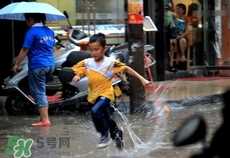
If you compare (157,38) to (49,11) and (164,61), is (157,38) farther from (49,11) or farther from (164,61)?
(49,11)

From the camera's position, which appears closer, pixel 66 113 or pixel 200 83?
pixel 66 113

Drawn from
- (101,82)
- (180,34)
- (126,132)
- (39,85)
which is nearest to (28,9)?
(39,85)

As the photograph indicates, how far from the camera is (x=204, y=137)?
3059 millimetres

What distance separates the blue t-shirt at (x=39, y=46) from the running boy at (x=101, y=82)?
2.24 m

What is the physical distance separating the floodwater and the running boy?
29 centimetres

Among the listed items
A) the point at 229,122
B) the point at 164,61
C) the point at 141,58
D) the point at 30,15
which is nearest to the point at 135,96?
the point at 141,58

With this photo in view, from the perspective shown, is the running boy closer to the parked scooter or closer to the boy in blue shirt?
the boy in blue shirt

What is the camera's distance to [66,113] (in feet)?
38.1

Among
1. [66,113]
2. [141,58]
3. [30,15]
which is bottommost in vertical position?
[66,113]

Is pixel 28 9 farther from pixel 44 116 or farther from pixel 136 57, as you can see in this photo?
pixel 136 57

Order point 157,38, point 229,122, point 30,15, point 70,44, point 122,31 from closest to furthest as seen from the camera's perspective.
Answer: point 229,122 → point 30,15 → point 70,44 → point 122,31 → point 157,38

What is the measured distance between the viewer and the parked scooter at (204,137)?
3.01 metres

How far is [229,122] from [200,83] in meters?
11.8

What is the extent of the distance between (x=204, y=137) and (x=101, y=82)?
4.77 metres
